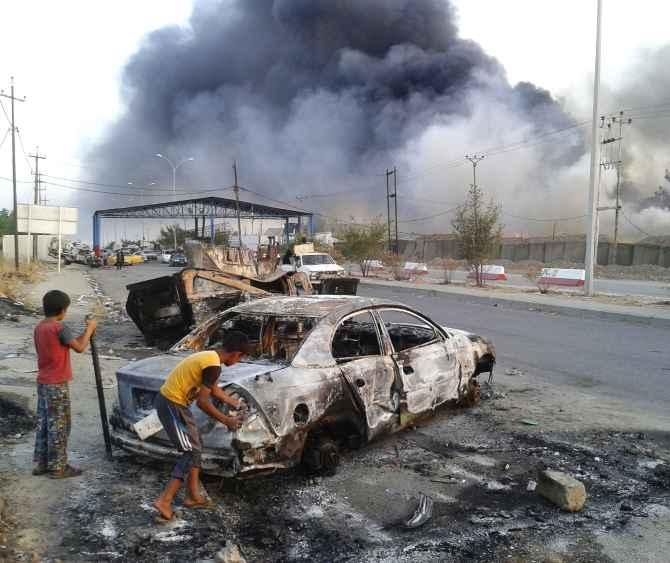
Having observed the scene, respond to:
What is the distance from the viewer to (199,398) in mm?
3906

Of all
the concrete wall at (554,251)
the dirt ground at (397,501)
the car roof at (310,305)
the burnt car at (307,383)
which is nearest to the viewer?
the dirt ground at (397,501)

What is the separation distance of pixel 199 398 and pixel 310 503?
1153mm

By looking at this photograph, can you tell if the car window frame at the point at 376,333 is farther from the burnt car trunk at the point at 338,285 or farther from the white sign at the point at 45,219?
the white sign at the point at 45,219

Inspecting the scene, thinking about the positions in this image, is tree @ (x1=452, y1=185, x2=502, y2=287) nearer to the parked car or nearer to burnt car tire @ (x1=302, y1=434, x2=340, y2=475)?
burnt car tire @ (x1=302, y1=434, x2=340, y2=475)

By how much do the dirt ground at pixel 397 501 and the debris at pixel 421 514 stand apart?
5cm

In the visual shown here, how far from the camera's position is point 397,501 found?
435 cm

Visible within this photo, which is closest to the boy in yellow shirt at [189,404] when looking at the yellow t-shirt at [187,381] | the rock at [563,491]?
the yellow t-shirt at [187,381]

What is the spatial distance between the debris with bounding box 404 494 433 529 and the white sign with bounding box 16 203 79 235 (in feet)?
110

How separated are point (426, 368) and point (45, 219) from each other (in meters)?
33.5

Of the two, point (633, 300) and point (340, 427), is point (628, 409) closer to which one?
point (340, 427)

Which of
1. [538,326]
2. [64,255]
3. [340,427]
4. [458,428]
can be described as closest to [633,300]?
[538,326]

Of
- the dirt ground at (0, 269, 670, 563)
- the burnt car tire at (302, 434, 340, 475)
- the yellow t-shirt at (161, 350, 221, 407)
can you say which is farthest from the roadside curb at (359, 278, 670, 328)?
the yellow t-shirt at (161, 350, 221, 407)

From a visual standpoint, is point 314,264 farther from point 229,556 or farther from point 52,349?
point 229,556

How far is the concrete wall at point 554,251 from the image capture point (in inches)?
1797
